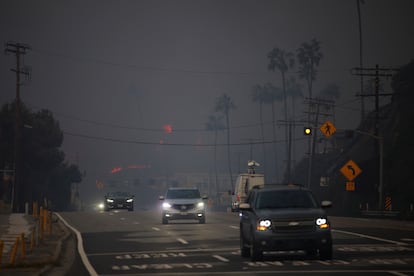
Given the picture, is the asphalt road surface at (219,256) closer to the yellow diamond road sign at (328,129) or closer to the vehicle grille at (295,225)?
the vehicle grille at (295,225)

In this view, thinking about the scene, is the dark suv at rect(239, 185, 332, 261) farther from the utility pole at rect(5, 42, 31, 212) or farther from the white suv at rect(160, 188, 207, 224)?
the utility pole at rect(5, 42, 31, 212)

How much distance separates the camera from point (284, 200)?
75.0ft

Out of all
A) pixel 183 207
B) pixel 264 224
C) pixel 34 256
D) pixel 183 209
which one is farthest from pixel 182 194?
pixel 264 224

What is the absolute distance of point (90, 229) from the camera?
42594 millimetres

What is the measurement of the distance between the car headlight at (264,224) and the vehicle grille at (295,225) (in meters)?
0.14

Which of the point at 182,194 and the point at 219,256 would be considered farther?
the point at 182,194

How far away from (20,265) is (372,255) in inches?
346

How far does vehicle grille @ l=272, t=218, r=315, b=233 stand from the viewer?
21.4 meters

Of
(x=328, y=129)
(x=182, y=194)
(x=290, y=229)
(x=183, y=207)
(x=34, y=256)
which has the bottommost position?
(x=34, y=256)

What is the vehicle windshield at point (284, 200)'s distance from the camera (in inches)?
891

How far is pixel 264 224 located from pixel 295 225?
2.45 feet

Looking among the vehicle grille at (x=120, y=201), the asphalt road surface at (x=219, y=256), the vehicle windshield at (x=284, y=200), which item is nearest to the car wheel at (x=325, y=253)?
the asphalt road surface at (x=219, y=256)

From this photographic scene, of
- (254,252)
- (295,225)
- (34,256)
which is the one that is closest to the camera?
(295,225)

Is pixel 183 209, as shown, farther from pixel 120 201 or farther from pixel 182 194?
pixel 120 201
